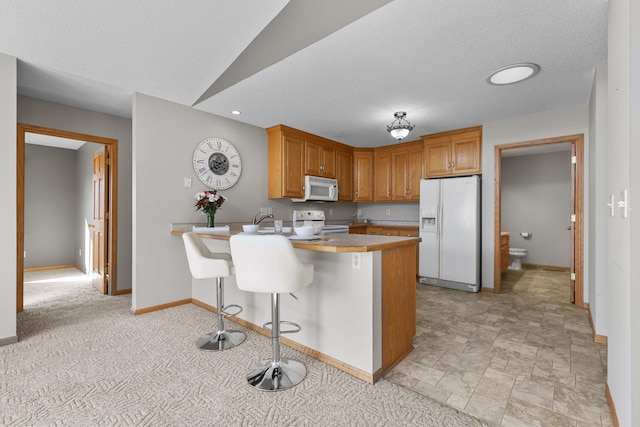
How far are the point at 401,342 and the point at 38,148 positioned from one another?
7018 mm

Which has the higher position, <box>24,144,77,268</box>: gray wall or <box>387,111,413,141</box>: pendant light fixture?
<box>387,111,413,141</box>: pendant light fixture

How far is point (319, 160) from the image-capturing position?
4.87m

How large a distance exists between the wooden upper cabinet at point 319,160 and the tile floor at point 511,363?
2.48 m

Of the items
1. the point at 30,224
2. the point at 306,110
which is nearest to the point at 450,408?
the point at 306,110

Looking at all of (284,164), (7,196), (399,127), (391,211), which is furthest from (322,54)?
(391,211)

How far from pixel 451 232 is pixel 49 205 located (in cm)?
713

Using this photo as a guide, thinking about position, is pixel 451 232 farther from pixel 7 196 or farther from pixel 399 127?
pixel 7 196

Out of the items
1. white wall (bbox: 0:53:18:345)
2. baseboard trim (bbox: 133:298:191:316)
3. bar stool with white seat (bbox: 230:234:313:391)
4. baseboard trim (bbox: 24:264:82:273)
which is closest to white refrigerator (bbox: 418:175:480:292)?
bar stool with white seat (bbox: 230:234:313:391)

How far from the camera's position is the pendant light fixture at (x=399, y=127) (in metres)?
3.40

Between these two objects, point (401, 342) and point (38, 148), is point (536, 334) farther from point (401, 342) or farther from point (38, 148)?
point (38, 148)

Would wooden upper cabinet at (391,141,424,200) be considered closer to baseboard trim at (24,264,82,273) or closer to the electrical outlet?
the electrical outlet

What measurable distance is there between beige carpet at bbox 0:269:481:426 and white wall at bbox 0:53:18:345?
0.27 metres

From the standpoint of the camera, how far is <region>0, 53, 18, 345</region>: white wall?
242cm

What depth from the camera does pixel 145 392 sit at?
1.82m
